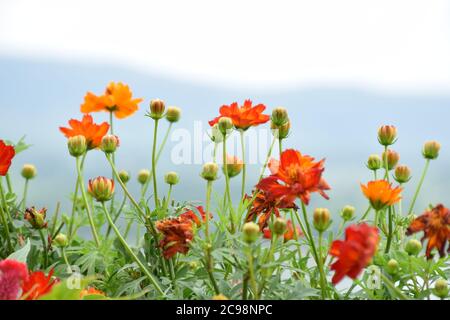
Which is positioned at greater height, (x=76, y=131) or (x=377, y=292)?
(x=76, y=131)

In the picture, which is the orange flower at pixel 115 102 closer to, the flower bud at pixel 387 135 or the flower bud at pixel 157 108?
the flower bud at pixel 157 108

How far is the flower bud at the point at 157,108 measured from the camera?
A: 935mm

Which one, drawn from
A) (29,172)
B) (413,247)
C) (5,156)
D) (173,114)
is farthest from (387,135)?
(29,172)

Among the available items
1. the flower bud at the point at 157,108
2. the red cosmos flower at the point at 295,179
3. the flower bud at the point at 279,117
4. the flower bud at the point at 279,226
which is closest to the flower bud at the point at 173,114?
the flower bud at the point at 157,108

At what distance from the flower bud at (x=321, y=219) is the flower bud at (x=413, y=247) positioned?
0.16m

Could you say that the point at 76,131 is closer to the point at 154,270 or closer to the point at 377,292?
the point at 154,270

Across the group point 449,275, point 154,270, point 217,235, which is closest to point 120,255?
point 154,270

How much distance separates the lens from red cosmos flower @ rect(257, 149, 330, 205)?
68 centimetres

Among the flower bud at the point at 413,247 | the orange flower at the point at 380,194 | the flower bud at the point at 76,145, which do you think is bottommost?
the flower bud at the point at 413,247

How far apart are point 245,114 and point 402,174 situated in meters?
0.25

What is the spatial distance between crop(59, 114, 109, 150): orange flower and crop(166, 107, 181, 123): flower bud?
4.0 inches

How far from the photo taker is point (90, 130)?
94 cm

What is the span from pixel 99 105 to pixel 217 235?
0.36 metres
